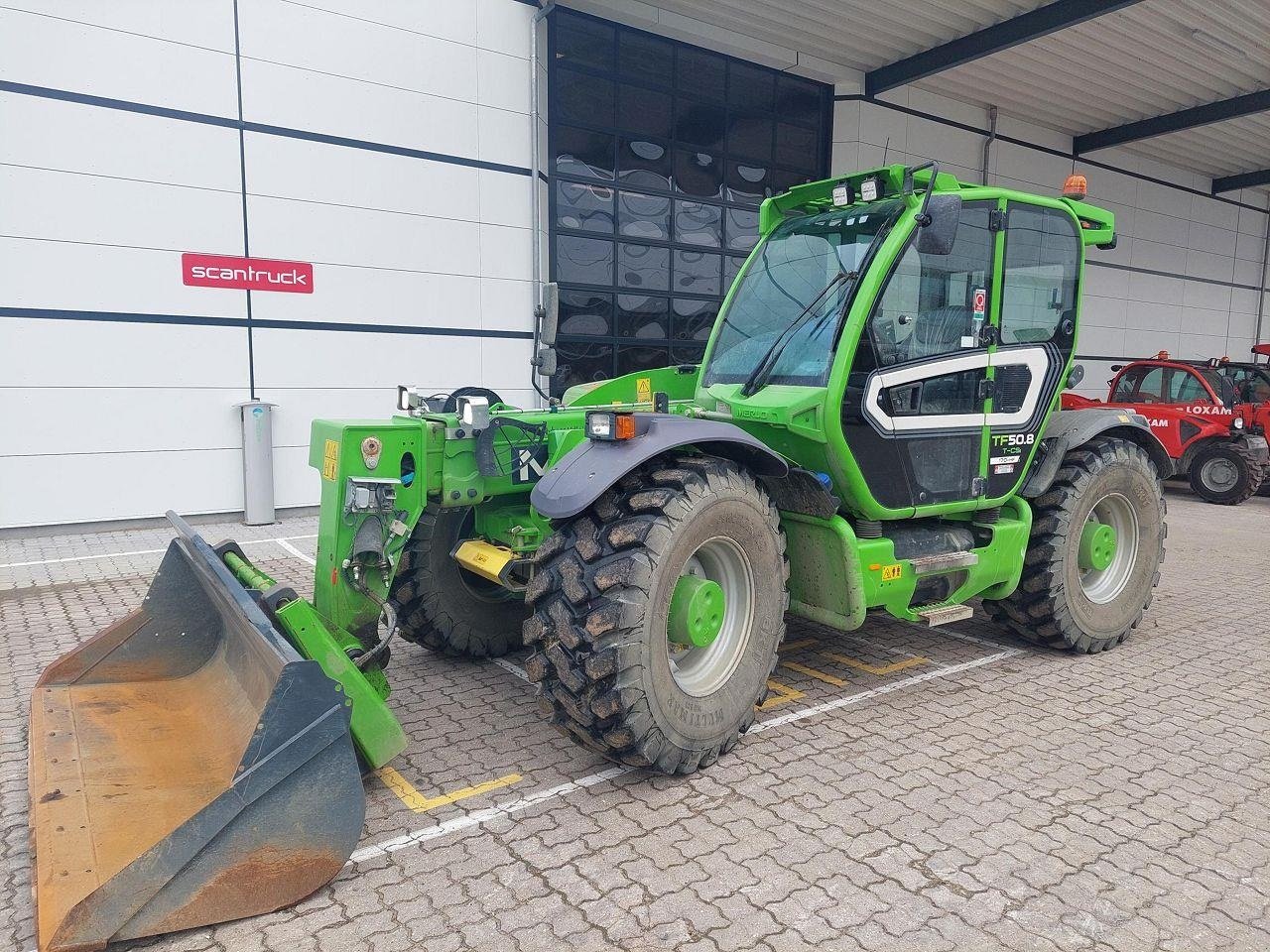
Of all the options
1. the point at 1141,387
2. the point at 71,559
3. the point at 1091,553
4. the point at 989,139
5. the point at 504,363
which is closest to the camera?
the point at 1091,553

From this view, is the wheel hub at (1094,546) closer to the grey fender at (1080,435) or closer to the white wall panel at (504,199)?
the grey fender at (1080,435)

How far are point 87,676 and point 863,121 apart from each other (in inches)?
514

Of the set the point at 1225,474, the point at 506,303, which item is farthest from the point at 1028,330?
the point at 1225,474

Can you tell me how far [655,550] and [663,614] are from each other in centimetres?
26

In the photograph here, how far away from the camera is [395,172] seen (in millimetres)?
9711

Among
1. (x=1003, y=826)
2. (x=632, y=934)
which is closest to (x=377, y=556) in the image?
(x=632, y=934)

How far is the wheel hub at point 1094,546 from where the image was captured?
522 cm

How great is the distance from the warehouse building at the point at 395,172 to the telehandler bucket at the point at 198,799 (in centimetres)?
589

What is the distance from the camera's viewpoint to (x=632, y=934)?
259 centimetres

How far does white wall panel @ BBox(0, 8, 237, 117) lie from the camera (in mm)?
A: 7848

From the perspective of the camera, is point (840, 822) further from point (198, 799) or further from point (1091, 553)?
point (1091, 553)

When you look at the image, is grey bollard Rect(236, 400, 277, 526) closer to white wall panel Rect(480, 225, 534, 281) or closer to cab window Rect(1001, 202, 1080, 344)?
white wall panel Rect(480, 225, 534, 281)

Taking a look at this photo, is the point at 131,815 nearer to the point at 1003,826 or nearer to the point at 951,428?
the point at 1003,826

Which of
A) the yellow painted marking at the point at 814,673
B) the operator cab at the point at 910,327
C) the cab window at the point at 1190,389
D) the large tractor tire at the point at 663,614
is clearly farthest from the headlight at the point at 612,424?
the cab window at the point at 1190,389
